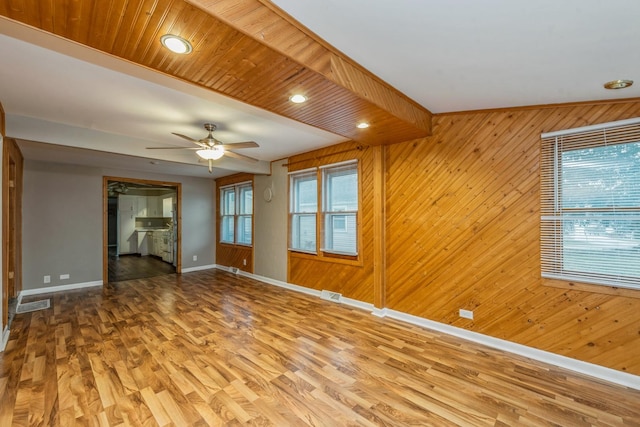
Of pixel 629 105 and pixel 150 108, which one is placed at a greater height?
pixel 150 108

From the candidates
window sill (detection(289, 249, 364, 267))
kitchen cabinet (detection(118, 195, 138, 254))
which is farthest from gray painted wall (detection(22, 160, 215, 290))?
kitchen cabinet (detection(118, 195, 138, 254))

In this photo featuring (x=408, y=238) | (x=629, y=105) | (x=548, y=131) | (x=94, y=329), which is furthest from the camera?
(x=408, y=238)

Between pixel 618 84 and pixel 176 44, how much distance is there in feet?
10.4

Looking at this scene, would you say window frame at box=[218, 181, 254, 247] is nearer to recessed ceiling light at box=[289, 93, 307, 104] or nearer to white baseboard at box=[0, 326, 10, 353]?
white baseboard at box=[0, 326, 10, 353]

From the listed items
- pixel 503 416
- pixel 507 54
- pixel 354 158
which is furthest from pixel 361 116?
pixel 503 416

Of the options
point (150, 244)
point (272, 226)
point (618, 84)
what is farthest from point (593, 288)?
point (150, 244)

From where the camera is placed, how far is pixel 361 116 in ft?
8.97

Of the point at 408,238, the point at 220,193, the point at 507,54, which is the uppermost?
the point at 507,54

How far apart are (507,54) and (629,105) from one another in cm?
142

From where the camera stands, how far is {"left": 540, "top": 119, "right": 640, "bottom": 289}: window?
2.30m

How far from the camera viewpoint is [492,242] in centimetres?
298

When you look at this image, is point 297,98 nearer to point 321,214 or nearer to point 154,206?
point 321,214

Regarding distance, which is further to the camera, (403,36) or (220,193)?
(220,193)

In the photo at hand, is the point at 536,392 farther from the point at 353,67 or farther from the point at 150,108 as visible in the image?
the point at 150,108
